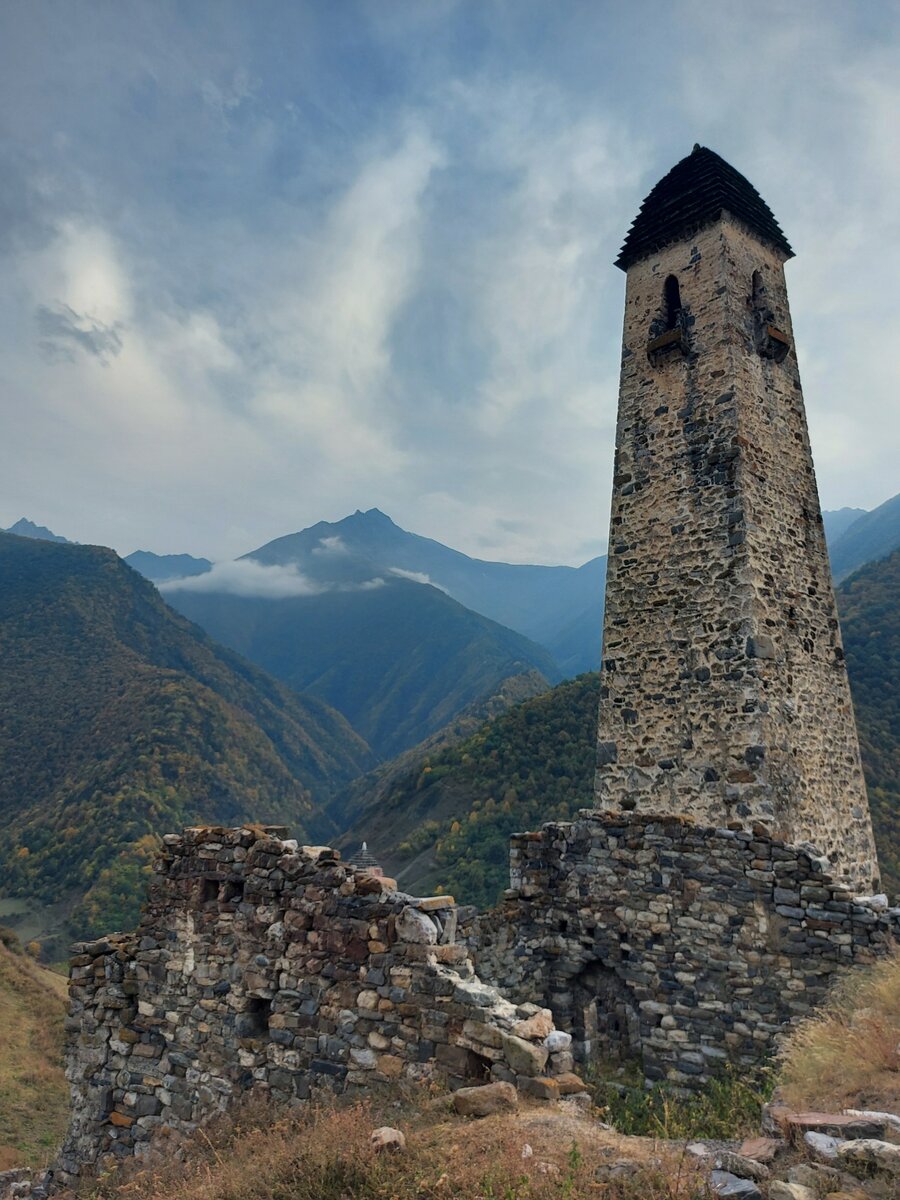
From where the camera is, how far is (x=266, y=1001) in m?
5.76

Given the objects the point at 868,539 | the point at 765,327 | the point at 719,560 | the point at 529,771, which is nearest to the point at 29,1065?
the point at 719,560

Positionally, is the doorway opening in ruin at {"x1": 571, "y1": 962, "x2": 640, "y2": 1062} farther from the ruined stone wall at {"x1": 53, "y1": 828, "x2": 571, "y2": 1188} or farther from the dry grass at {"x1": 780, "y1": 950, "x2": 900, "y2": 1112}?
the ruined stone wall at {"x1": 53, "y1": 828, "x2": 571, "y2": 1188}

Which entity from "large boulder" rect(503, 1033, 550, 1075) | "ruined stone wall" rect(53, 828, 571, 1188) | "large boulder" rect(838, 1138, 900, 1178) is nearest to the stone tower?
"ruined stone wall" rect(53, 828, 571, 1188)

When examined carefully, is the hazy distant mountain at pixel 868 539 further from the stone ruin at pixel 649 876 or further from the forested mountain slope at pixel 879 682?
the stone ruin at pixel 649 876

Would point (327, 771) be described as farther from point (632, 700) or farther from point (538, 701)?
point (632, 700)

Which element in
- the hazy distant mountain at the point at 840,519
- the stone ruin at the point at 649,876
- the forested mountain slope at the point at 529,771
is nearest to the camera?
the stone ruin at the point at 649,876

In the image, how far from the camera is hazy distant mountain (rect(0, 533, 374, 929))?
2041 inches

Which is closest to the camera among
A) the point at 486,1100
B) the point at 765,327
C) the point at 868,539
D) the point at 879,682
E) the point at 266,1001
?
the point at 486,1100

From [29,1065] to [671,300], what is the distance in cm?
2217

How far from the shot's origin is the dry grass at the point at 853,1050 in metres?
4.02

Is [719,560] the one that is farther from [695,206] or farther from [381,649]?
[381,649]

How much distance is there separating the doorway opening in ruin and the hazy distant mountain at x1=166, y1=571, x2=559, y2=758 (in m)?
89.8

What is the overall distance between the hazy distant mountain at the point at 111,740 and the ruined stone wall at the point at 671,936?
4478 cm

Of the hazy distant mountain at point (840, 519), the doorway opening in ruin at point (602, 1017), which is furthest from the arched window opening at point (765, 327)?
the hazy distant mountain at point (840, 519)
